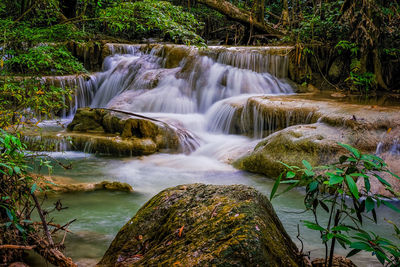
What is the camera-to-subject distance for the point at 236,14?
1360 cm

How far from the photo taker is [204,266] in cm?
164

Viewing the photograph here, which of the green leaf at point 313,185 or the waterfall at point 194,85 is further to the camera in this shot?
the waterfall at point 194,85

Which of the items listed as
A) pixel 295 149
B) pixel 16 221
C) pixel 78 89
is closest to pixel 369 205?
pixel 16 221

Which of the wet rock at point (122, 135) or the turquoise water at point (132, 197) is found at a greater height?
the wet rock at point (122, 135)

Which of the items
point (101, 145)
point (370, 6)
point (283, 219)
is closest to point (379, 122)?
point (283, 219)

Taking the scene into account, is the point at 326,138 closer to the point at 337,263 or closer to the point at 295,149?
the point at 295,149

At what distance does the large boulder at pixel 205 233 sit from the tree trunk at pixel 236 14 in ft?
40.4

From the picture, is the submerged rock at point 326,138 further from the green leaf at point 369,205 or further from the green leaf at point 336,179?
the green leaf at point 336,179

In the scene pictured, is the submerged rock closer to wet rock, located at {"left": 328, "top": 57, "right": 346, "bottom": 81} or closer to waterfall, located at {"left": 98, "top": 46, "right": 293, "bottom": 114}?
waterfall, located at {"left": 98, "top": 46, "right": 293, "bottom": 114}

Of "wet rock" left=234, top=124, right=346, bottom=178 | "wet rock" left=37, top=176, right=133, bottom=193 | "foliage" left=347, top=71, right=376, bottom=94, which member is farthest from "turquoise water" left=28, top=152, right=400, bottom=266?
"foliage" left=347, top=71, right=376, bottom=94

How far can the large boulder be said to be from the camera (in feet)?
5.54

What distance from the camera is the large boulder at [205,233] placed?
5.54 ft

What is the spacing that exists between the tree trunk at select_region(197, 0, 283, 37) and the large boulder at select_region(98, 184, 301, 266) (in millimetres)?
12301

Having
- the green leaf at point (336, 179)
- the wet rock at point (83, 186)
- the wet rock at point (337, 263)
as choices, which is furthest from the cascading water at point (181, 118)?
the green leaf at point (336, 179)
